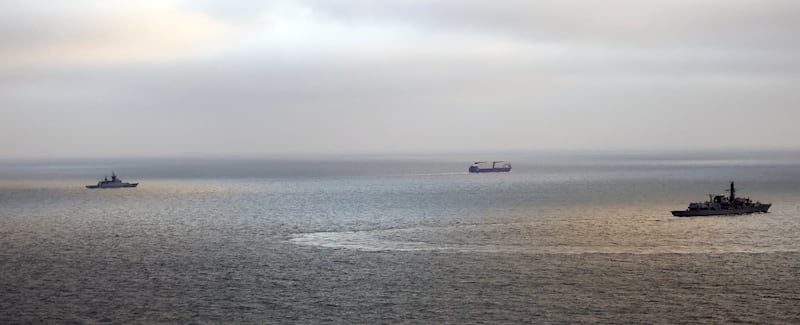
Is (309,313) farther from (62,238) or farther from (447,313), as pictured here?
(62,238)

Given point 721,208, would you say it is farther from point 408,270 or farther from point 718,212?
point 408,270

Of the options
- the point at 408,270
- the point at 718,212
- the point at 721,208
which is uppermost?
the point at 721,208

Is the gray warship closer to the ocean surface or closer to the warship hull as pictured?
the warship hull

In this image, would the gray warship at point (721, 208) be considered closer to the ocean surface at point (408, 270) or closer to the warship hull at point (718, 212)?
the warship hull at point (718, 212)

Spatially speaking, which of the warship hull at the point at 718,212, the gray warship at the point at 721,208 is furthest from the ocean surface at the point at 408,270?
the gray warship at the point at 721,208

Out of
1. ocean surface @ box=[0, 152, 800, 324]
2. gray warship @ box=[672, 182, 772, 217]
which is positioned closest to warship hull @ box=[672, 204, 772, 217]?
gray warship @ box=[672, 182, 772, 217]

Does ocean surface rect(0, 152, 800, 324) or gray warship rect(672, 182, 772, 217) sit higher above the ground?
gray warship rect(672, 182, 772, 217)

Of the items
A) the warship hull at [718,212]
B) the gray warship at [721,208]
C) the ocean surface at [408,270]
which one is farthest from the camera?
the gray warship at [721,208]

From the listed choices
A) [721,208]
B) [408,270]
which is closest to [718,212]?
[721,208]

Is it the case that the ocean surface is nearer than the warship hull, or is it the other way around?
the ocean surface

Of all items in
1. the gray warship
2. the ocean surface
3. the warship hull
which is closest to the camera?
the ocean surface

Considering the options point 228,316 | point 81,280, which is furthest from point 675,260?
point 81,280
